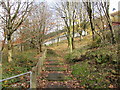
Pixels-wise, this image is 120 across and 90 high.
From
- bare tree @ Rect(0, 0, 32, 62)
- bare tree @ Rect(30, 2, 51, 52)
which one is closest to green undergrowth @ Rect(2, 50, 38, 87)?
bare tree @ Rect(0, 0, 32, 62)

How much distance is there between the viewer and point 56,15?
24156 millimetres

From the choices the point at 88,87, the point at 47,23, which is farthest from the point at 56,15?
the point at 88,87

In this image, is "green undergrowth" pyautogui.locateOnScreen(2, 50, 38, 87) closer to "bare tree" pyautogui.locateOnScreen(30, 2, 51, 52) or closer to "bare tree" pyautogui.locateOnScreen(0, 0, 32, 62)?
"bare tree" pyautogui.locateOnScreen(0, 0, 32, 62)

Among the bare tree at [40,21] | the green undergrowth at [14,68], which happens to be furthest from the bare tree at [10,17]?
the bare tree at [40,21]

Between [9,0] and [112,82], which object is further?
[9,0]

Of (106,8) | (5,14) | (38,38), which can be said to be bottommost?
(38,38)

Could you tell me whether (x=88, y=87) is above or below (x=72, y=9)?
below

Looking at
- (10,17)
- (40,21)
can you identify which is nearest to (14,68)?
(10,17)

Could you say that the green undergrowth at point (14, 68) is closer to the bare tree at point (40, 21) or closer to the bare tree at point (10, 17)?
the bare tree at point (10, 17)

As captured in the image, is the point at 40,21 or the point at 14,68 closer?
the point at 14,68

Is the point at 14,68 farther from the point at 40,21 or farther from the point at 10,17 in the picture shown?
the point at 40,21

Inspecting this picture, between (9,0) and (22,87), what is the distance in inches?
338

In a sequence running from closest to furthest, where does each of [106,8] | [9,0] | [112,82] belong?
[112,82]
[9,0]
[106,8]

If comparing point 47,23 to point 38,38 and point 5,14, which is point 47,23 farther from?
point 5,14
